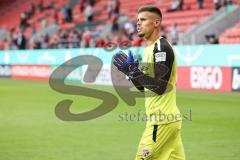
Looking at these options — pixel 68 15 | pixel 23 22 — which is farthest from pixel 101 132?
pixel 23 22

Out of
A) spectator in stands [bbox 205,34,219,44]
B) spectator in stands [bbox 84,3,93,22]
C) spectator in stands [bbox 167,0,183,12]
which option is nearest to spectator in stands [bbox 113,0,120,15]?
spectator in stands [bbox 84,3,93,22]

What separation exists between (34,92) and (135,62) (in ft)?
56.5

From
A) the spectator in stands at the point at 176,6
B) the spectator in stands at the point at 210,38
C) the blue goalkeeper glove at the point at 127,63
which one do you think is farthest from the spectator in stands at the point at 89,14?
the blue goalkeeper glove at the point at 127,63

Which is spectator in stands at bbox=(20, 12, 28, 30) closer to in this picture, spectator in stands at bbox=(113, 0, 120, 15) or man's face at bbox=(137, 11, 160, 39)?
spectator in stands at bbox=(113, 0, 120, 15)

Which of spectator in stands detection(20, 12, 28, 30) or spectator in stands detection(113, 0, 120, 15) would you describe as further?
spectator in stands detection(20, 12, 28, 30)

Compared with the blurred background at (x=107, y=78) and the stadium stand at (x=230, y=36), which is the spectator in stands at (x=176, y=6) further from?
the stadium stand at (x=230, y=36)

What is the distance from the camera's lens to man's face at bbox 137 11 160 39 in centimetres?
527

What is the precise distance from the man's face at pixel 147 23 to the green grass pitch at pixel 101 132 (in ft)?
12.3

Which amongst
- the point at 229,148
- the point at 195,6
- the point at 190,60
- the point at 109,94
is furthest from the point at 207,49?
the point at 229,148

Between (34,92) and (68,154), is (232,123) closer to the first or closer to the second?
(68,154)

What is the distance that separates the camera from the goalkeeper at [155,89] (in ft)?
16.9

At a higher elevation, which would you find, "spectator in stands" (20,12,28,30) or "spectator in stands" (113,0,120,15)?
"spectator in stands" (113,0,120,15)

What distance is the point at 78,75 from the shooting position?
1072 inches

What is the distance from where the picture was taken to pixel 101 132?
11.4m
